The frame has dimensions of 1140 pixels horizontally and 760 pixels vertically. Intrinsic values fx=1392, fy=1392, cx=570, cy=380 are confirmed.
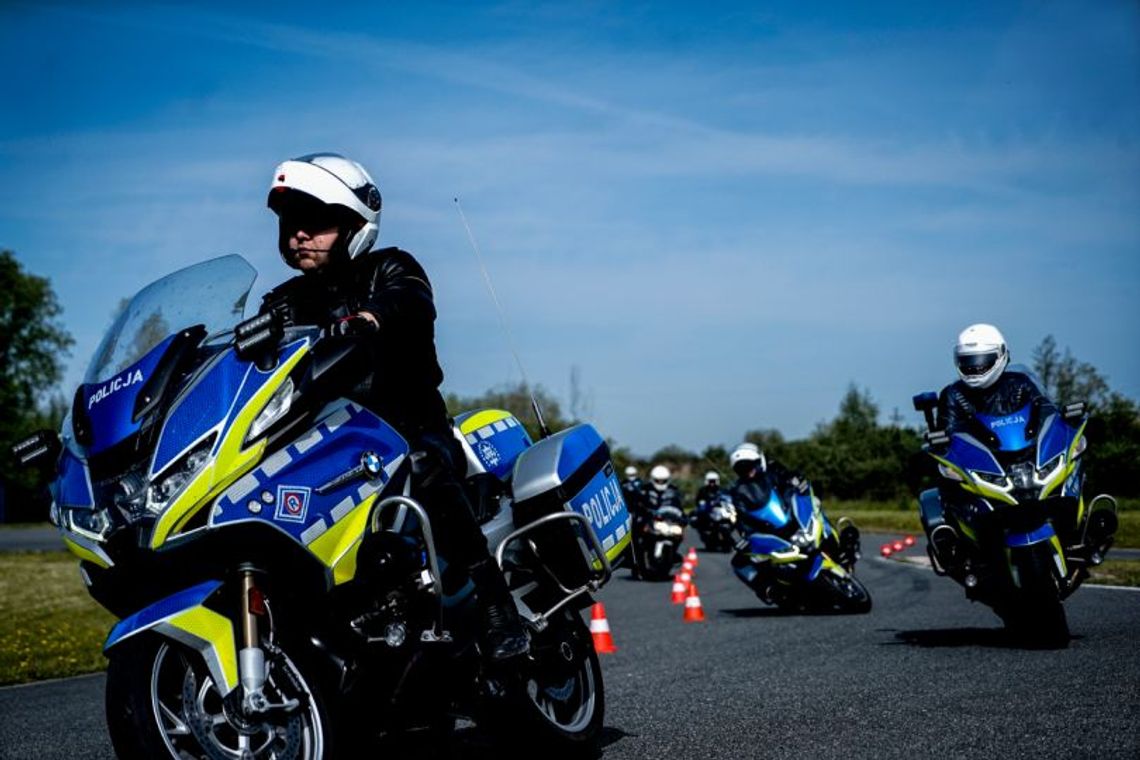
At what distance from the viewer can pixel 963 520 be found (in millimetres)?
9531

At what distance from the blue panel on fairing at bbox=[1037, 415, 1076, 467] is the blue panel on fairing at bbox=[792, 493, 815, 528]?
515cm

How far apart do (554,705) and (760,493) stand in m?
9.33

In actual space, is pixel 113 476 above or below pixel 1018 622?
above

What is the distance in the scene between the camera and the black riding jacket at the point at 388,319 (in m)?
4.69

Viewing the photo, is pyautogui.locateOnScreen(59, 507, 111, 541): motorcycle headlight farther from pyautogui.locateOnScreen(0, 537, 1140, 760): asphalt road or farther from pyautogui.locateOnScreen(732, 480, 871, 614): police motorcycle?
pyautogui.locateOnScreen(732, 480, 871, 614): police motorcycle

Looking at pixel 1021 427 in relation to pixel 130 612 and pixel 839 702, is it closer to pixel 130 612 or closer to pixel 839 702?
pixel 839 702

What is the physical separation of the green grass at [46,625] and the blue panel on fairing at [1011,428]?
6.00 metres

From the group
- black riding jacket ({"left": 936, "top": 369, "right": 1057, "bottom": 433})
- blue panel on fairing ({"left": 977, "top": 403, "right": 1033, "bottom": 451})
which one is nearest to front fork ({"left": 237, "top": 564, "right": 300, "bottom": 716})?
blue panel on fairing ({"left": 977, "top": 403, "right": 1033, "bottom": 451})

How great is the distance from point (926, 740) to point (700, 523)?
1126 inches

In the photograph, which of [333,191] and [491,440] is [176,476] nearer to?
[333,191]

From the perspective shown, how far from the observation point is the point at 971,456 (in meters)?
9.45

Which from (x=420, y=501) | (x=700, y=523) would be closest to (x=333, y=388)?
(x=420, y=501)

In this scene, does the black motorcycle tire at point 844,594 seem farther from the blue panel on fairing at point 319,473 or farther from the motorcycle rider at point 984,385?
the blue panel on fairing at point 319,473

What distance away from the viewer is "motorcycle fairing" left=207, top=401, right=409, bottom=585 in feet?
13.6
